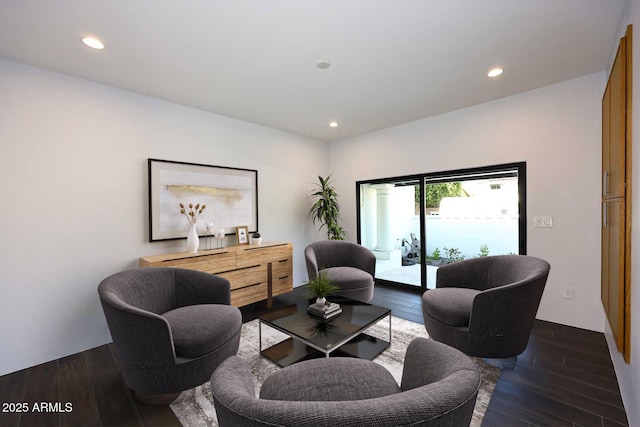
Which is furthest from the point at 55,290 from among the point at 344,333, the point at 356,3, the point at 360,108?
the point at 360,108

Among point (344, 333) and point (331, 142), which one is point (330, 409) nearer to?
point (344, 333)

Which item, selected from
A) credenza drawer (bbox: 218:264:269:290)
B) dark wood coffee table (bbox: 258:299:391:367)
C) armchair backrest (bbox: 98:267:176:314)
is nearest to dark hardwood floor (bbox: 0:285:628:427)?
armchair backrest (bbox: 98:267:176:314)

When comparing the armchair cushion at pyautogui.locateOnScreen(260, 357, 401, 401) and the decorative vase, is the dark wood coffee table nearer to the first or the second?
the armchair cushion at pyautogui.locateOnScreen(260, 357, 401, 401)

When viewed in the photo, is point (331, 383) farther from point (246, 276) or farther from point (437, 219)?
point (437, 219)

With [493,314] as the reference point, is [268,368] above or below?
below

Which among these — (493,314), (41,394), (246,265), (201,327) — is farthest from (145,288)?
(493,314)

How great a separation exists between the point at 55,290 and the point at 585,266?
5.35 m

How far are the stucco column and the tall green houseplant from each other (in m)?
0.68

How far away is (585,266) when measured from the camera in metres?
2.90

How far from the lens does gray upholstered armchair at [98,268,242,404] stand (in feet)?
5.53

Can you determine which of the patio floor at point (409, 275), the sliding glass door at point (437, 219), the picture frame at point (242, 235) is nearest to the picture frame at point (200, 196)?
the picture frame at point (242, 235)

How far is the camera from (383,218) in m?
4.96

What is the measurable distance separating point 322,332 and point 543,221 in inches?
114

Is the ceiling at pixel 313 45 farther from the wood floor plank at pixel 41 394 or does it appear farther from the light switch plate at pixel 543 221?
the wood floor plank at pixel 41 394
